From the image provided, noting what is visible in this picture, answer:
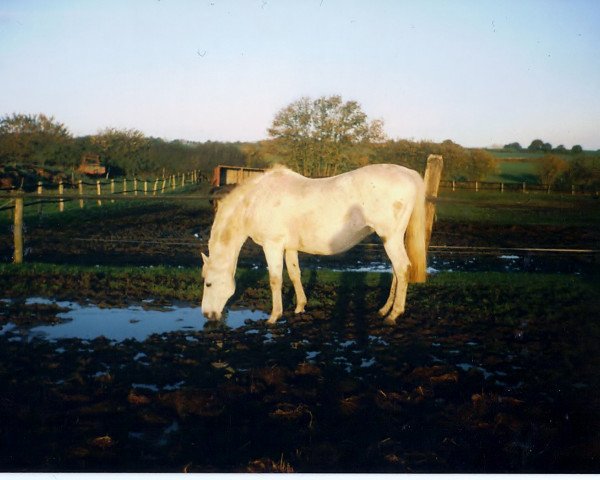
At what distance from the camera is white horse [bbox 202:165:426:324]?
588 cm

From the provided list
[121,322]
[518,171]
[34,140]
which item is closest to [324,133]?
[121,322]

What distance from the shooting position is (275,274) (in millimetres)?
6004

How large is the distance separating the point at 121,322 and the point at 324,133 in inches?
330

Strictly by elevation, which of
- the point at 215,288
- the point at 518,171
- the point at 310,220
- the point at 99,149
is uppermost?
the point at 99,149

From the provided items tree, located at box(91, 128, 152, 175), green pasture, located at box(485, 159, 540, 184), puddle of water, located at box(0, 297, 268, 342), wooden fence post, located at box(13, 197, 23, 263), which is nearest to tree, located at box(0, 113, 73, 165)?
tree, located at box(91, 128, 152, 175)

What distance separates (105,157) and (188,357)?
94.0 ft

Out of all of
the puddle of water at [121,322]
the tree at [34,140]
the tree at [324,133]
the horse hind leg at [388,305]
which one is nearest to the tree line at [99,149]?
the tree at [34,140]

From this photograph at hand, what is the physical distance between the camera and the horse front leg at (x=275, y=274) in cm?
587

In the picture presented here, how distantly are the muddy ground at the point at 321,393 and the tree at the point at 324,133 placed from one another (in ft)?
22.6

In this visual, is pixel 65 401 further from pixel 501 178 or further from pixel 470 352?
pixel 501 178

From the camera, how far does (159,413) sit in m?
3.38

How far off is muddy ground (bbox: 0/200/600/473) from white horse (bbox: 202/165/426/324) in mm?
613

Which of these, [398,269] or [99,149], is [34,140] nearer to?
[99,149]

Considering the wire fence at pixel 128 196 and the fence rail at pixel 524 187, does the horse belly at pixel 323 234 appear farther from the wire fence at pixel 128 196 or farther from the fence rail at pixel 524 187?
the fence rail at pixel 524 187
